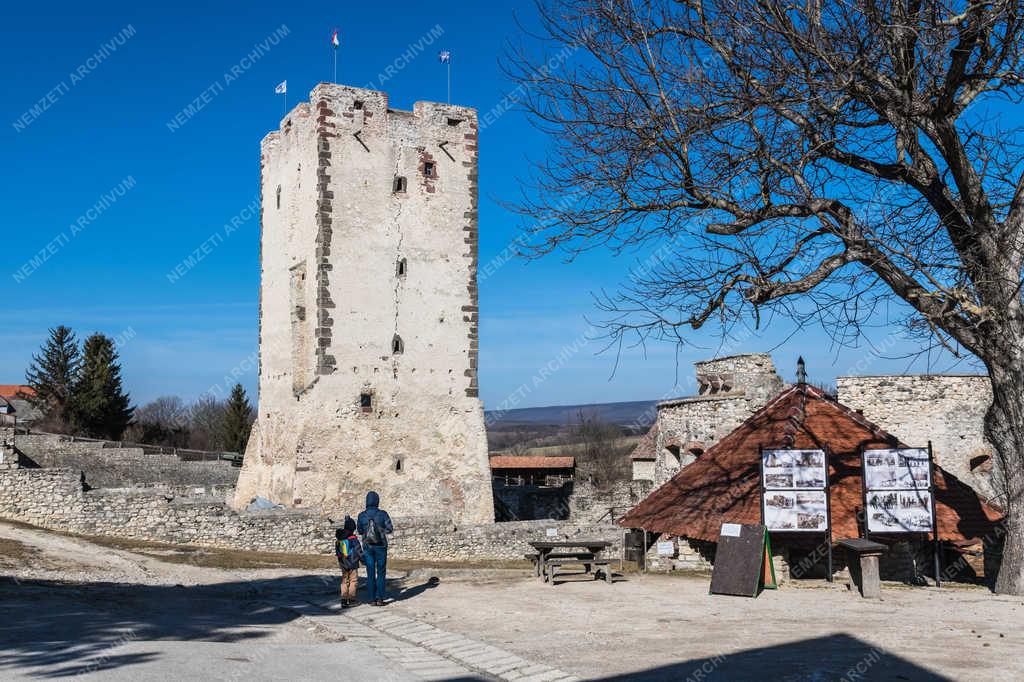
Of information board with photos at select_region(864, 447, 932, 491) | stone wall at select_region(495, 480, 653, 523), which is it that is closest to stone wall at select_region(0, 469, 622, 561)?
stone wall at select_region(495, 480, 653, 523)

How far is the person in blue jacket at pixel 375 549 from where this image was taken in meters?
11.7

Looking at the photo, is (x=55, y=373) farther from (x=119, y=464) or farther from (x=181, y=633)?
(x=181, y=633)

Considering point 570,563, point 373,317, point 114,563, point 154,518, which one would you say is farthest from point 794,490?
point 373,317

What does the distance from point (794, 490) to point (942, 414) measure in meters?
11.3

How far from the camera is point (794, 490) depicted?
13.1 metres

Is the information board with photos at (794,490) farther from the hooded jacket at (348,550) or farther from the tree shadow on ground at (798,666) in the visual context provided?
the hooded jacket at (348,550)

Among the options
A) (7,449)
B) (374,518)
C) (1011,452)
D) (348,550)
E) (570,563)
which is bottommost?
(570,563)

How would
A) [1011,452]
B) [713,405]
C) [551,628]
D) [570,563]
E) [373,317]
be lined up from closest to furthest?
[551,628]
[1011,452]
[570,563]
[713,405]
[373,317]

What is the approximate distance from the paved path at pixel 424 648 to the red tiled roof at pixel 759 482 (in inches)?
218

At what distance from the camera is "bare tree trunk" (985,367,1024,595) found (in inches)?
434

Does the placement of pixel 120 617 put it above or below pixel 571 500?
below

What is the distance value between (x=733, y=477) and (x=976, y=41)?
753 cm

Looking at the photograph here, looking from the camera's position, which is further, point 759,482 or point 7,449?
point 7,449

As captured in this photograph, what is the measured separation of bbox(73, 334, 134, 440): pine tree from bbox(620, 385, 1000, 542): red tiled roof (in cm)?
3832
